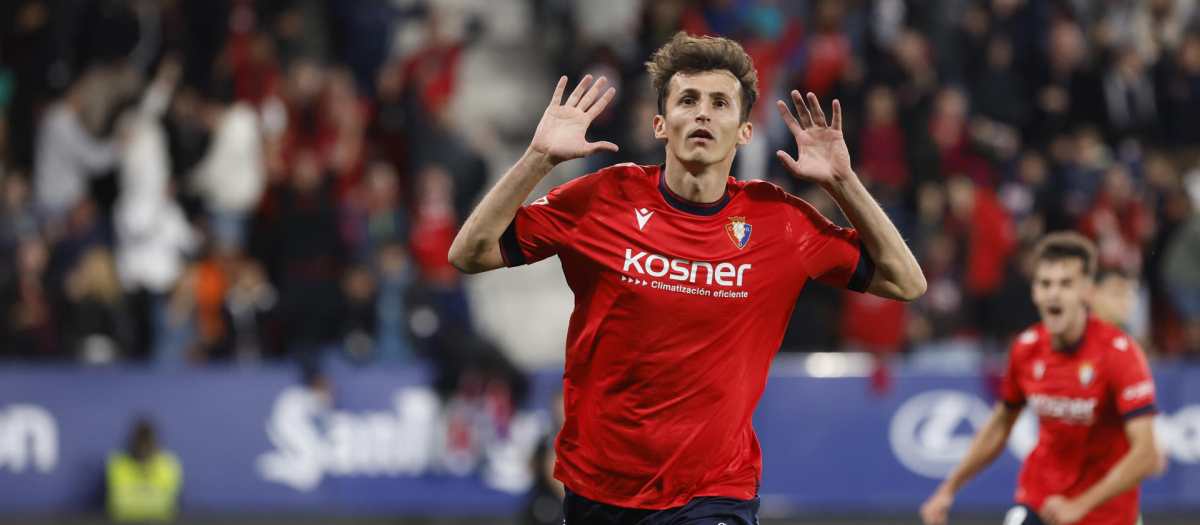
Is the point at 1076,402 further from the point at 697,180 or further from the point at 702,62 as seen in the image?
the point at 702,62

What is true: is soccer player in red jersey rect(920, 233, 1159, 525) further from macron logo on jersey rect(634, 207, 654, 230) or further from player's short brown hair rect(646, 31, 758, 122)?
macron logo on jersey rect(634, 207, 654, 230)

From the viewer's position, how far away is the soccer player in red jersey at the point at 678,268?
15.9 feet

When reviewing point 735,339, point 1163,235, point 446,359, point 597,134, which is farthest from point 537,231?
point 1163,235

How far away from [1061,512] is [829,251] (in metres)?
2.31

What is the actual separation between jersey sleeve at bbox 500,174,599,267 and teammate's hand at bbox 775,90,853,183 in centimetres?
76

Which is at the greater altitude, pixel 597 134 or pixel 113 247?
pixel 597 134

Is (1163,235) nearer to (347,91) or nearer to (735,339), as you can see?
(347,91)

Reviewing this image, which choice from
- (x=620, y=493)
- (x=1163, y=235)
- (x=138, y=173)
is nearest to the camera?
(x=620, y=493)

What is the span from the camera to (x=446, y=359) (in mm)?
12781

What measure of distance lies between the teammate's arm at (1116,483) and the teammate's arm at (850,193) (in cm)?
204

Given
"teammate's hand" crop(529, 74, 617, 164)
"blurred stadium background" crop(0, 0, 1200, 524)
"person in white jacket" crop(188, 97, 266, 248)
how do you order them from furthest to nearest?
"person in white jacket" crop(188, 97, 266, 248) < "blurred stadium background" crop(0, 0, 1200, 524) < "teammate's hand" crop(529, 74, 617, 164)

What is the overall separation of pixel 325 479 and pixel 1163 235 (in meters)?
9.18

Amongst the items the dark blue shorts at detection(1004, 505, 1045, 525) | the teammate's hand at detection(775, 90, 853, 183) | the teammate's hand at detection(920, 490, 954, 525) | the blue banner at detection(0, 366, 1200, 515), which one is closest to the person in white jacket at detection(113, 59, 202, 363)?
the blue banner at detection(0, 366, 1200, 515)

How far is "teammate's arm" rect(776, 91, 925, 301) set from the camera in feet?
16.0
